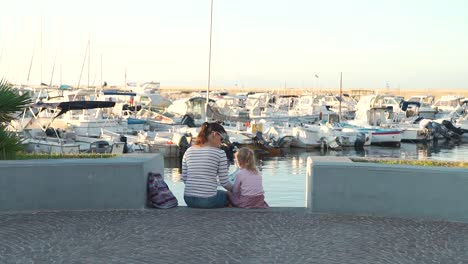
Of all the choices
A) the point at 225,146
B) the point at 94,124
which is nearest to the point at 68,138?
the point at 94,124

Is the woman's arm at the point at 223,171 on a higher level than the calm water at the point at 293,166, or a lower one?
higher

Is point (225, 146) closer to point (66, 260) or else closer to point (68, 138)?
point (68, 138)

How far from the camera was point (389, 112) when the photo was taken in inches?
2522

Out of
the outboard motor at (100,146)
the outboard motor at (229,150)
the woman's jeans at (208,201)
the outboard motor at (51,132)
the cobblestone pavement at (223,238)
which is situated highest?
the woman's jeans at (208,201)

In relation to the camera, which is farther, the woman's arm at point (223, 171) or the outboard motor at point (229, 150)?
the outboard motor at point (229, 150)

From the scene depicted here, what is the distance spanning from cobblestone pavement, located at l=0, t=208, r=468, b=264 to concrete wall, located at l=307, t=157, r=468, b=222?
23 centimetres

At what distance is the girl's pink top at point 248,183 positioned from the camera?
1002cm

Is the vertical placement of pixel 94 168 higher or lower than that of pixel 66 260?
higher

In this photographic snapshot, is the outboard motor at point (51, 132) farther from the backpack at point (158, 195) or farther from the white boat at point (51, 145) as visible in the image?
the backpack at point (158, 195)

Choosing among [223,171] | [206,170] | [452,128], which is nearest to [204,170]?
[206,170]

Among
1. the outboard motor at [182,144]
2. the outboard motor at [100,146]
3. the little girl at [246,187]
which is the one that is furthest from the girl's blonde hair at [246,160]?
the outboard motor at [182,144]

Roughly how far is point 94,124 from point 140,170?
35063 mm

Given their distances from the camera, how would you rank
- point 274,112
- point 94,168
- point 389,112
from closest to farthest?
point 94,168, point 389,112, point 274,112

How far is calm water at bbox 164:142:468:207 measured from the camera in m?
26.7
